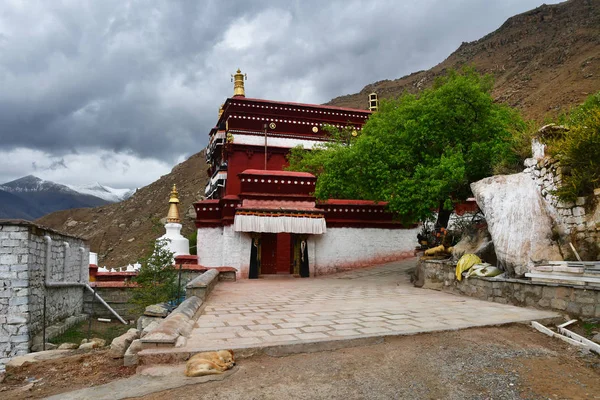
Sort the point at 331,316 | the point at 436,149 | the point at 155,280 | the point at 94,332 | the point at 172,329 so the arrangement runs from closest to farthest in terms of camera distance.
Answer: the point at 172,329
the point at 331,316
the point at 155,280
the point at 94,332
the point at 436,149

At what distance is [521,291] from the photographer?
275 inches

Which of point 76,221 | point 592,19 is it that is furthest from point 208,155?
point 592,19

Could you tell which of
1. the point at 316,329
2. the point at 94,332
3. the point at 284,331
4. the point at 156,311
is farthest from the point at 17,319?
the point at 316,329

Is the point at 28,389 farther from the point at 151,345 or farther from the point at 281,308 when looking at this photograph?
the point at 281,308

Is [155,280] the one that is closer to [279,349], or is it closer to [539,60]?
[279,349]

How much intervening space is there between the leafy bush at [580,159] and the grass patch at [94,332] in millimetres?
10941

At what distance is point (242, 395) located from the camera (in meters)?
3.45

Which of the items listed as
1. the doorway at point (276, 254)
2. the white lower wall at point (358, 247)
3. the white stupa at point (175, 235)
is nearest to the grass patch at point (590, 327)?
the white lower wall at point (358, 247)

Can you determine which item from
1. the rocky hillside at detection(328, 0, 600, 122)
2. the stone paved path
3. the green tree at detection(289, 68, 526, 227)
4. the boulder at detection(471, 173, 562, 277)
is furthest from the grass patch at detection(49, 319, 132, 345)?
the rocky hillside at detection(328, 0, 600, 122)

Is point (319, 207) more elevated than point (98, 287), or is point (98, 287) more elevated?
point (319, 207)

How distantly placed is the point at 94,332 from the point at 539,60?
52.0 m

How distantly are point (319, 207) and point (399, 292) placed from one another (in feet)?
25.9

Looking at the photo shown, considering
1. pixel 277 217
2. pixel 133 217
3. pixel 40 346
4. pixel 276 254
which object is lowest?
pixel 40 346

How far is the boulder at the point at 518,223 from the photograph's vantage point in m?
7.30
